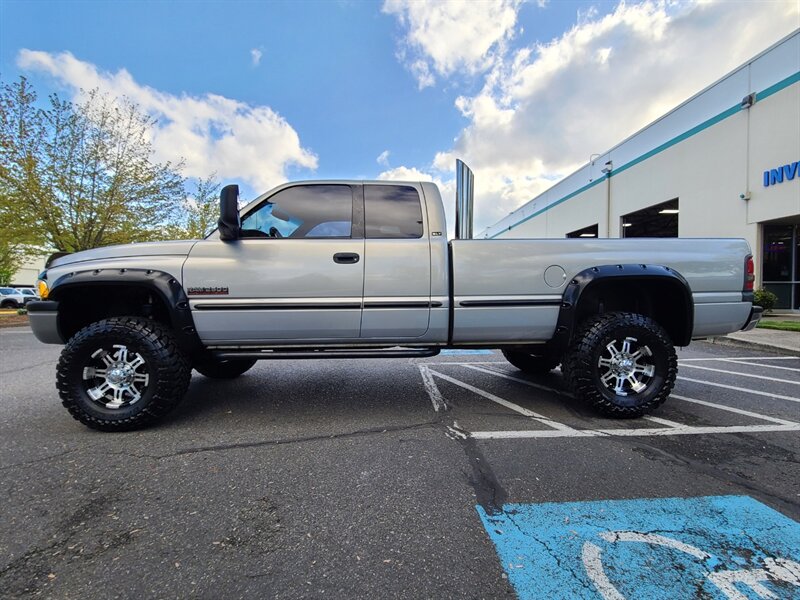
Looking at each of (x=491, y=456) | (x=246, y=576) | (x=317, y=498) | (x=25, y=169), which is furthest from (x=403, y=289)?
(x=25, y=169)

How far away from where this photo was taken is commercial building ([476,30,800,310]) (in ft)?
38.7

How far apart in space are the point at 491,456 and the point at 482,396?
163 cm

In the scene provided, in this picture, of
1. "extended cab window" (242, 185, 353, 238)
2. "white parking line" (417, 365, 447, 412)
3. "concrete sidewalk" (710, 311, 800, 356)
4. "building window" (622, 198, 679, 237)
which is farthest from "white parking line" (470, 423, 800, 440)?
"building window" (622, 198, 679, 237)

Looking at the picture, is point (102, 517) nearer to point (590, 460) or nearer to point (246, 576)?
point (246, 576)

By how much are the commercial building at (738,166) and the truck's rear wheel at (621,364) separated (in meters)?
12.0

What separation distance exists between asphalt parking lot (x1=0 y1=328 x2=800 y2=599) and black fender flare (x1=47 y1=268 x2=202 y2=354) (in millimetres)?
895

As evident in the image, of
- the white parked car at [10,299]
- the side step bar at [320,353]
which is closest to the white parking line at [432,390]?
the side step bar at [320,353]

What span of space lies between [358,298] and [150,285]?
1.73 m

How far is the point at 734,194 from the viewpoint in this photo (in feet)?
44.4

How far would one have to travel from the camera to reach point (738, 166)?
43.6 ft

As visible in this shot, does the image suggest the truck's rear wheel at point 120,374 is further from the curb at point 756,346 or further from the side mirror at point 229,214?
the curb at point 756,346

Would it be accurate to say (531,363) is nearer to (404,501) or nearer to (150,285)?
(404,501)

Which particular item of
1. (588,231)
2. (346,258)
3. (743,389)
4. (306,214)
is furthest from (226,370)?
(588,231)

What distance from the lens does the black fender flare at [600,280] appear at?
3.72 m
